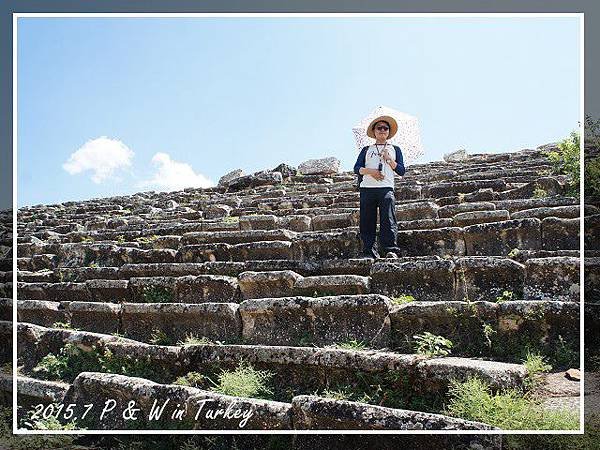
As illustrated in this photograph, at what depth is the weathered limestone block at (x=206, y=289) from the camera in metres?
4.63

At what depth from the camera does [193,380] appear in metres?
3.87

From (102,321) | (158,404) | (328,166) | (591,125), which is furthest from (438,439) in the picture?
(328,166)

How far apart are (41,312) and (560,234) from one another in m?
4.36

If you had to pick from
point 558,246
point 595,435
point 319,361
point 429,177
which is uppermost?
point 429,177

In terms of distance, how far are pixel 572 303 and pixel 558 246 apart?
0.98 meters

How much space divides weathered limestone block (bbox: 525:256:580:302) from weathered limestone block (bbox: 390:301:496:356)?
0.42 metres

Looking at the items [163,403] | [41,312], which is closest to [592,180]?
[163,403]

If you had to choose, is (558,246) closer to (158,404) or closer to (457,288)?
(457,288)

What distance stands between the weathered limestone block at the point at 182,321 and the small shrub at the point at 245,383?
0.47m

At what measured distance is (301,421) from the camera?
317 centimetres

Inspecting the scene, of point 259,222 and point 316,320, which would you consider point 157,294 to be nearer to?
point 316,320

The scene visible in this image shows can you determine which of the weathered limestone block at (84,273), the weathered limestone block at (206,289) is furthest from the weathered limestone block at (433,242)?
the weathered limestone block at (84,273)

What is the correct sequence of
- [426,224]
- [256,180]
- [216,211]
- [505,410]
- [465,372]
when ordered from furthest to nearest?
[256,180] < [216,211] < [426,224] < [465,372] < [505,410]

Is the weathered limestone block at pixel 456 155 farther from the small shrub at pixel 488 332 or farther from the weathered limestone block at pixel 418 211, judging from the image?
the small shrub at pixel 488 332
